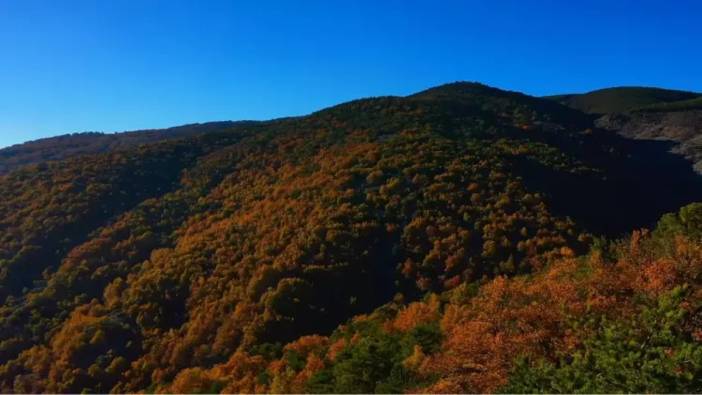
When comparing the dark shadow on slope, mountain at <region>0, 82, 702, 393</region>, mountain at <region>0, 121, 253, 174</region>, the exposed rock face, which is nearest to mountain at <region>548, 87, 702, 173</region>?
the exposed rock face

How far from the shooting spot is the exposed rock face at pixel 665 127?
234 ft

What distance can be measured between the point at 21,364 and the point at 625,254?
33.9m

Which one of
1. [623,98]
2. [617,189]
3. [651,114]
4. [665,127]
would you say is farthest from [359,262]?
[623,98]

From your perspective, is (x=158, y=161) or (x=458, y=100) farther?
(x=458, y=100)

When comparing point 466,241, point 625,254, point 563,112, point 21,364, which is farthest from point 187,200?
point 563,112

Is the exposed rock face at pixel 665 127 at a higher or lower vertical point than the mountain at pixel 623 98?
lower

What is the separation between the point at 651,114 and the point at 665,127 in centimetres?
659

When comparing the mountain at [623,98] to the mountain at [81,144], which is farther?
the mountain at [623,98]

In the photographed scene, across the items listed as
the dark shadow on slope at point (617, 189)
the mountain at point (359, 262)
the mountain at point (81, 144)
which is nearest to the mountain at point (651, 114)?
the dark shadow on slope at point (617, 189)

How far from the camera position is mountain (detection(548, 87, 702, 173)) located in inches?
2918

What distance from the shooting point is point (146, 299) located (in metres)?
39.7

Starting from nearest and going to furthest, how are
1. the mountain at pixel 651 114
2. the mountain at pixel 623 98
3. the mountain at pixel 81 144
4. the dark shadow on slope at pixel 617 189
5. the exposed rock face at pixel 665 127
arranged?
the dark shadow on slope at pixel 617 189 < the exposed rock face at pixel 665 127 < the mountain at pixel 651 114 < the mountain at pixel 81 144 < the mountain at pixel 623 98

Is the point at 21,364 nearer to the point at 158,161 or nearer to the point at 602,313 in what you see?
the point at 602,313

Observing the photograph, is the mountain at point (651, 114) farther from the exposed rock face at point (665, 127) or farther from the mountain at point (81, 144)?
the mountain at point (81, 144)
